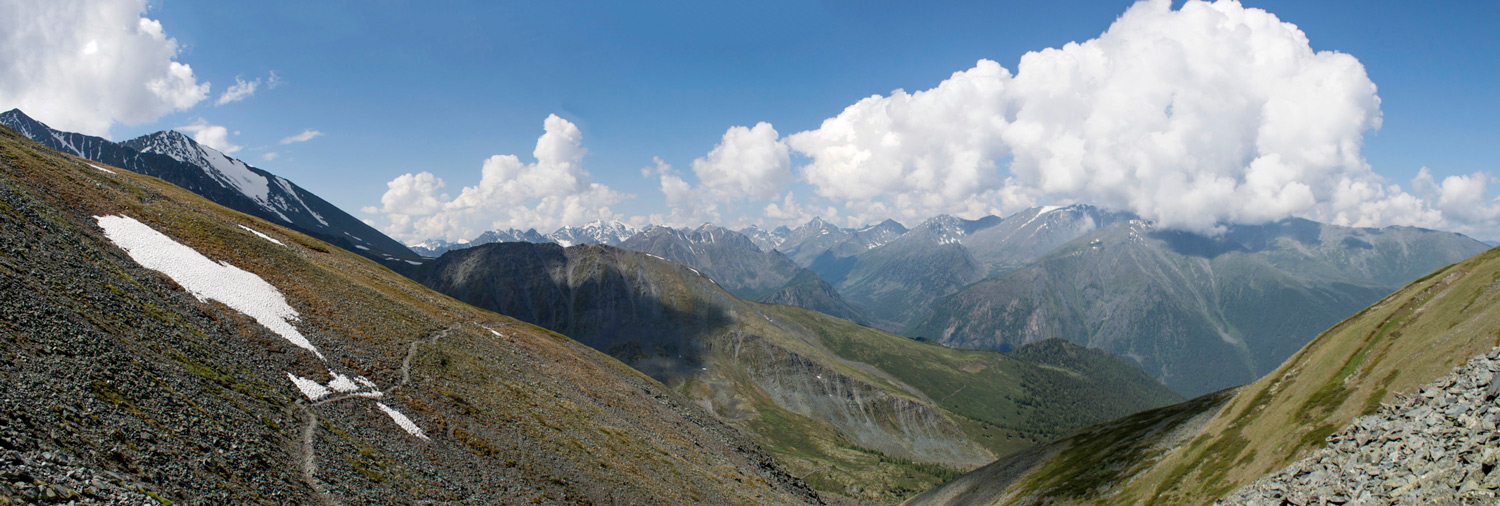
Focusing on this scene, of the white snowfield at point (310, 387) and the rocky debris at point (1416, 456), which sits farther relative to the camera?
the white snowfield at point (310, 387)

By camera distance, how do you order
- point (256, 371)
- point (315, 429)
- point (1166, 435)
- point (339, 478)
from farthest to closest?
point (1166, 435), point (256, 371), point (315, 429), point (339, 478)

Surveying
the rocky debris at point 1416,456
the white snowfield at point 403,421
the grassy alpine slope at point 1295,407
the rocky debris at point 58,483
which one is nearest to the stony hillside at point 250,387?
the rocky debris at point 58,483

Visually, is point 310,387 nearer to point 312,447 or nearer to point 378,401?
point 378,401

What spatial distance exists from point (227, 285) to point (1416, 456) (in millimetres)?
92227

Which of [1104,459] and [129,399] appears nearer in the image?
[129,399]

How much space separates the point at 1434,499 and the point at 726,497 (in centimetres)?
6407

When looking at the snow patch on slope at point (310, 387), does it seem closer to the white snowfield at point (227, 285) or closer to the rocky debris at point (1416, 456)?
the white snowfield at point (227, 285)

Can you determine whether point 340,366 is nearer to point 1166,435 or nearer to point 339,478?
point 339,478

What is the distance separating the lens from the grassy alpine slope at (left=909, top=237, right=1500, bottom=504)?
4825 cm

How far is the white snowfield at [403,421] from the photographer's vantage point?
4741 centimetres

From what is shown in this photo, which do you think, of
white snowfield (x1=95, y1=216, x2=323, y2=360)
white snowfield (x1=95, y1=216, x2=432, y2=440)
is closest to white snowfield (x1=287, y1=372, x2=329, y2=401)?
white snowfield (x1=95, y1=216, x2=432, y2=440)

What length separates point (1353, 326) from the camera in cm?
7150

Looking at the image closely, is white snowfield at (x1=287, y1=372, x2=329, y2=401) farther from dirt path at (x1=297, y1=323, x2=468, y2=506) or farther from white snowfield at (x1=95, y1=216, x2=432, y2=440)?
dirt path at (x1=297, y1=323, x2=468, y2=506)

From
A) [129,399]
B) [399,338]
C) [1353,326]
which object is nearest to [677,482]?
[399,338]
